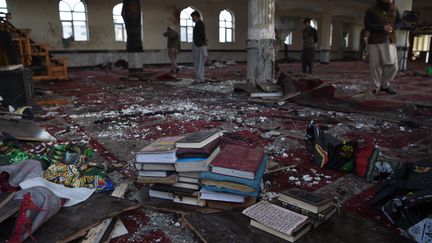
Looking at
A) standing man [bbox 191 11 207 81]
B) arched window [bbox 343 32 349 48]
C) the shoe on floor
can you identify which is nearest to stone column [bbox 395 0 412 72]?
the shoe on floor

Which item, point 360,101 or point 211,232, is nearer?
point 211,232

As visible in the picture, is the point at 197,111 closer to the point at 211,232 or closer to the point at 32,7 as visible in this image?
the point at 211,232

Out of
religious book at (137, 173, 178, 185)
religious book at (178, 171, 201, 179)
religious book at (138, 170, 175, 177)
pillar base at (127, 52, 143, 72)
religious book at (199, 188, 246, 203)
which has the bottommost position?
religious book at (199, 188, 246, 203)

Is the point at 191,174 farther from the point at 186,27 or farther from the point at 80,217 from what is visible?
the point at 186,27

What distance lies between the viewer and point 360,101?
5.09 meters

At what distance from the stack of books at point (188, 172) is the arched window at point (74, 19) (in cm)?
1493

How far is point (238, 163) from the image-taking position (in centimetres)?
189

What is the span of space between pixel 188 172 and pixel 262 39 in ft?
19.2

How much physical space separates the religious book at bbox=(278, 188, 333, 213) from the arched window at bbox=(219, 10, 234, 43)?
18.5 m

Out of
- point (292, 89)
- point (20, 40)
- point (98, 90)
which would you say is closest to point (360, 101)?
point (292, 89)

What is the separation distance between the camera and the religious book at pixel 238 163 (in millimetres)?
A: 1808

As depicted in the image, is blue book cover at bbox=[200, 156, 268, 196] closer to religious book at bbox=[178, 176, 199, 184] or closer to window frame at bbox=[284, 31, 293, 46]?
religious book at bbox=[178, 176, 199, 184]

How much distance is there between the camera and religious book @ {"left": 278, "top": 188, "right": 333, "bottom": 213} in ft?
5.27

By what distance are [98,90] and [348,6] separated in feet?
60.3
